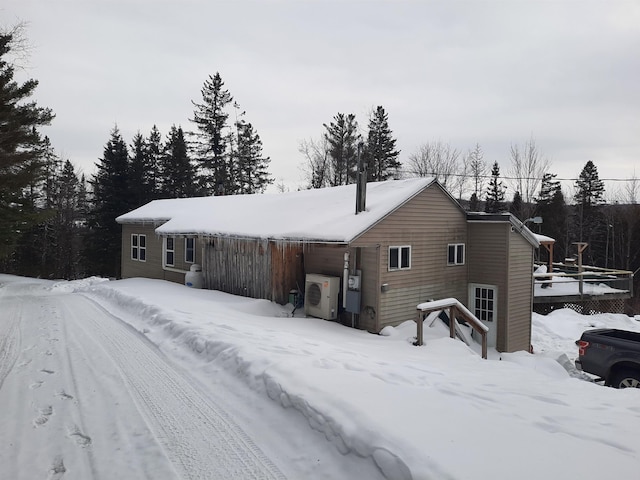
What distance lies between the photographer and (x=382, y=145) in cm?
3375

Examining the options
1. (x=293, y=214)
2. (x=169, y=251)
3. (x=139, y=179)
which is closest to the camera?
(x=293, y=214)

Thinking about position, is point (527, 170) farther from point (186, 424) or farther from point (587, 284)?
point (186, 424)

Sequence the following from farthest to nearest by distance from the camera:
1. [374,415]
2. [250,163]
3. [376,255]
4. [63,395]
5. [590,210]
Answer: [590,210] → [250,163] → [376,255] → [63,395] → [374,415]

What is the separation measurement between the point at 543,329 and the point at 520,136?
65.9ft

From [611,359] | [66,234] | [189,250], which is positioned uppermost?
[66,234]

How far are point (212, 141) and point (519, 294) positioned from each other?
27.4 meters

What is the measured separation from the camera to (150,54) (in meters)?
13.0

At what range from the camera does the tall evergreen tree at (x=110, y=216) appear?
28547 mm

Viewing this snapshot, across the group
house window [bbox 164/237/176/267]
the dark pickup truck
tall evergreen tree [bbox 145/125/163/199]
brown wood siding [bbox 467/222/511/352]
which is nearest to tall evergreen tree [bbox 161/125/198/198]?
tall evergreen tree [bbox 145/125/163/199]

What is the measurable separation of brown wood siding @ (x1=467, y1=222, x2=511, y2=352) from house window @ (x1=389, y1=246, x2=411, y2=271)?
3.13 metres

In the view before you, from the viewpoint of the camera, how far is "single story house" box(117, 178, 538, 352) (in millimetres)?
10625

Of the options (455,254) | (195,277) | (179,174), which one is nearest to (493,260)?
(455,254)

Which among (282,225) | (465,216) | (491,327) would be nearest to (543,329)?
(491,327)

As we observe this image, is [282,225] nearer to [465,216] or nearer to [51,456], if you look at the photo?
[465,216]
